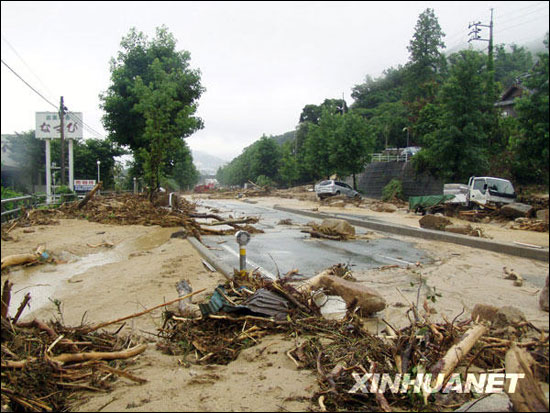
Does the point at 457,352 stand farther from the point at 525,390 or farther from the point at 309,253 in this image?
the point at 309,253

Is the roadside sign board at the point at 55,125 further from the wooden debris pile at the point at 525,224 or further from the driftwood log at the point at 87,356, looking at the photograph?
the driftwood log at the point at 87,356

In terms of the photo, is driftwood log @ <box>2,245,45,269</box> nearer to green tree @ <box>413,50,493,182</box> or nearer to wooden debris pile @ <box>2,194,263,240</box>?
wooden debris pile @ <box>2,194,263,240</box>

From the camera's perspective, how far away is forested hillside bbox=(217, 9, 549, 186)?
2499 mm

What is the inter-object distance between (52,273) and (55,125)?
25.5m

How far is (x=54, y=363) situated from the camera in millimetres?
2828

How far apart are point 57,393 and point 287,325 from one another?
2.14 metres

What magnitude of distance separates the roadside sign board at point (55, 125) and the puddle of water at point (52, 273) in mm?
20699

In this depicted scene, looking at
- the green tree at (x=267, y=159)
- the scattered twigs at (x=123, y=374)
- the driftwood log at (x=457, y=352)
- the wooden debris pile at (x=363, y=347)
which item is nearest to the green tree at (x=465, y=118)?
A: the wooden debris pile at (x=363, y=347)

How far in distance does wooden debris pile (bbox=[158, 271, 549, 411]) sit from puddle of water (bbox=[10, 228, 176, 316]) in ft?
9.22

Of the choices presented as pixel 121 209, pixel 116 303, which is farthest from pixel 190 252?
pixel 121 209

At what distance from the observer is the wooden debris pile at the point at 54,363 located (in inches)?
102

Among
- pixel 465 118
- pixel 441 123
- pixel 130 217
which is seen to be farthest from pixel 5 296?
pixel 441 123

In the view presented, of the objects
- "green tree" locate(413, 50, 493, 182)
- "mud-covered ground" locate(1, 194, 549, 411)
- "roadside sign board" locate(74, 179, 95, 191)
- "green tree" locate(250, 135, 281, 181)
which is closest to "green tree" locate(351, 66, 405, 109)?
"green tree" locate(250, 135, 281, 181)

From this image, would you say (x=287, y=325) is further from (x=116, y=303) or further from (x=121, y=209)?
(x=121, y=209)
